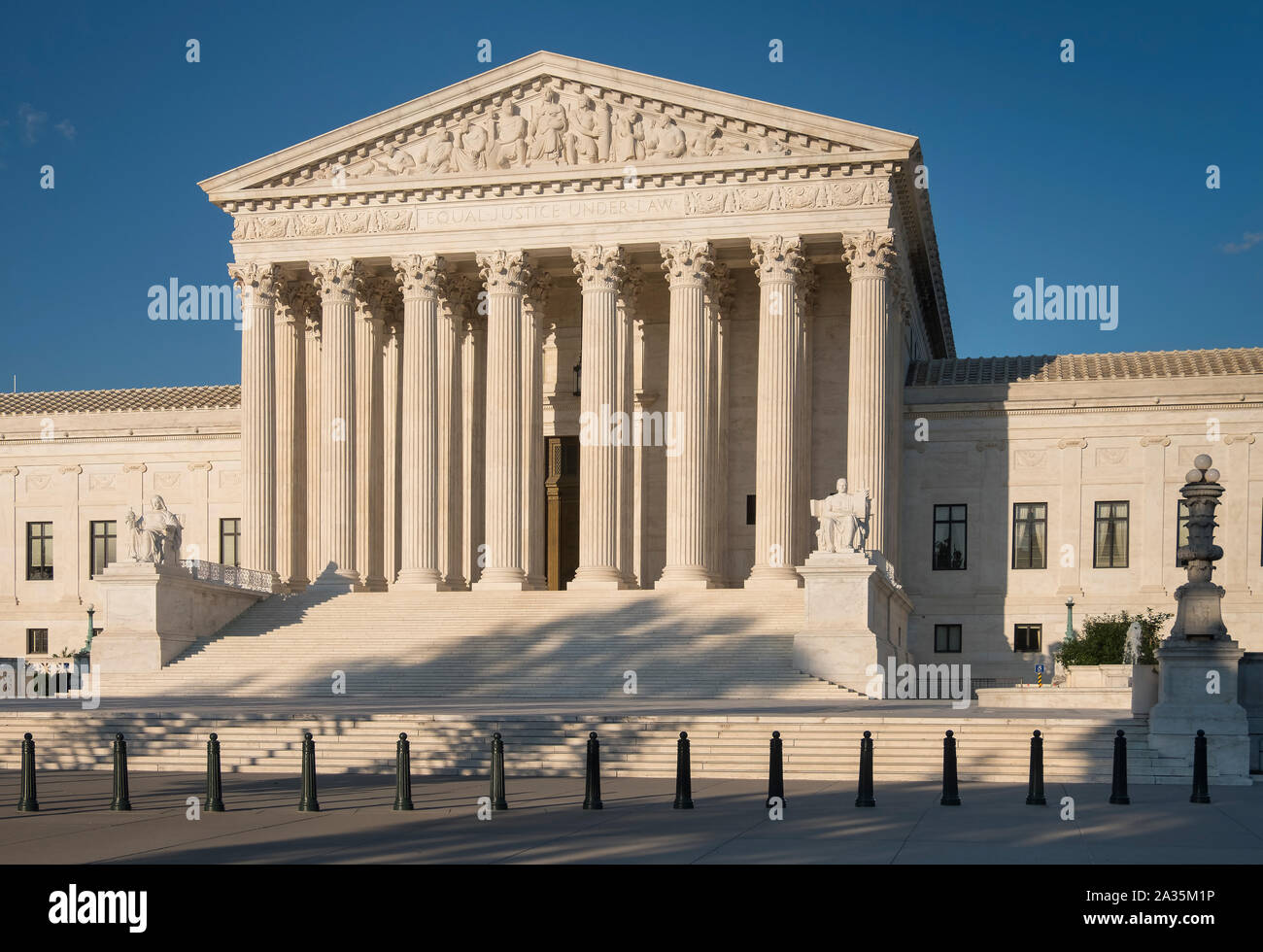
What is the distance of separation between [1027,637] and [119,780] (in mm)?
39517

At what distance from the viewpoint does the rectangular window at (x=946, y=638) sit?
53.7 metres

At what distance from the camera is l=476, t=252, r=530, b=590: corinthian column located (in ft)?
159

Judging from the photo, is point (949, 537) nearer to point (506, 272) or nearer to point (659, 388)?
point (659, 388)

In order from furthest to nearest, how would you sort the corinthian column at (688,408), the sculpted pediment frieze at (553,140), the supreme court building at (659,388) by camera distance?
1. the sculpted pediment frieze at (553,140)
2. the supreme court building at (659,388)
3. the corinthian column at (688,408)

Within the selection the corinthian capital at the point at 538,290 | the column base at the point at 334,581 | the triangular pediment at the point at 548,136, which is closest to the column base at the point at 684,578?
the column base at the point at 334,581

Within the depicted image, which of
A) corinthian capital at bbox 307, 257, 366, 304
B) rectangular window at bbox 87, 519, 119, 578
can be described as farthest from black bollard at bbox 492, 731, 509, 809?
rectangular window at bbox 87, 519, 119, 578

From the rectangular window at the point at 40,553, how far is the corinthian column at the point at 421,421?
19.6 m

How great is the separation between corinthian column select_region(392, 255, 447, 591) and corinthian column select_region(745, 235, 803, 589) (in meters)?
10.8

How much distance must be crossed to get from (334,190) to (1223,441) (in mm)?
31938

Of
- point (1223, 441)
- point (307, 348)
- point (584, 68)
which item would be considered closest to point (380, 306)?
point (307, 348)

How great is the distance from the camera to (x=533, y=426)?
51750 mm

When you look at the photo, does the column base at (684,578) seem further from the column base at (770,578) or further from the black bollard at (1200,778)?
the black bollard at (1200,778)

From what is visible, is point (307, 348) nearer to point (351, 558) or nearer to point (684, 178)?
point (351, 558)

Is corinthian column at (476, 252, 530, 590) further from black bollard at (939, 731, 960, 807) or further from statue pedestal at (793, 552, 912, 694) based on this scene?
black bollard at (939, 731, 960, 807)
